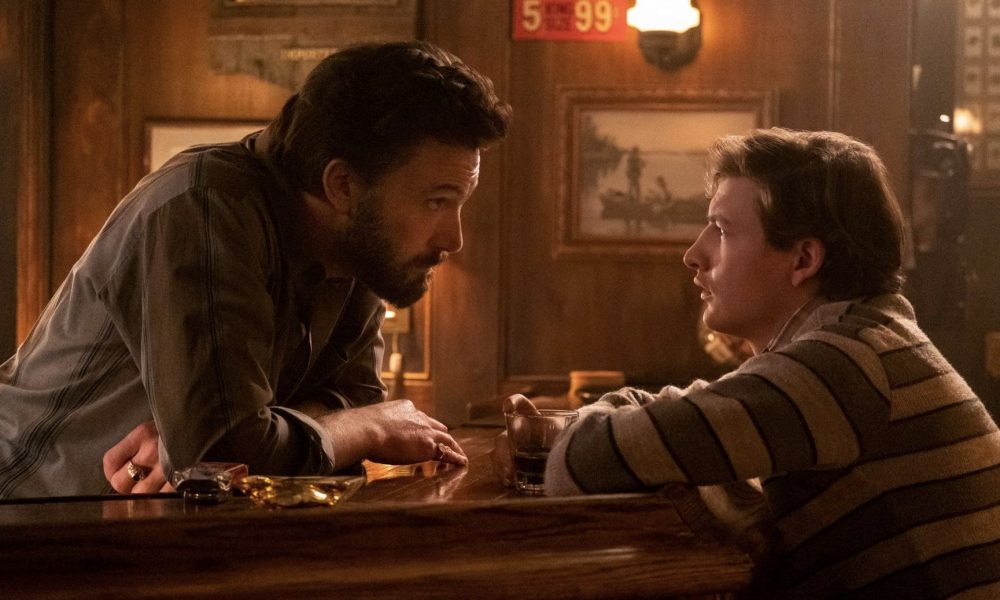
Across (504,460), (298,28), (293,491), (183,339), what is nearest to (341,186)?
(183,339)

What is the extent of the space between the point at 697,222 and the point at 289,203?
327 cm

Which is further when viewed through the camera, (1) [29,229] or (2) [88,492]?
(1) [29,229]

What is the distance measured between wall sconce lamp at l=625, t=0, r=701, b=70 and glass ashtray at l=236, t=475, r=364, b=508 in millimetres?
3748

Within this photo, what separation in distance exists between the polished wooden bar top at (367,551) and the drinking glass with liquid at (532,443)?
302 millimetres

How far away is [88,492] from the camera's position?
1.58 meters

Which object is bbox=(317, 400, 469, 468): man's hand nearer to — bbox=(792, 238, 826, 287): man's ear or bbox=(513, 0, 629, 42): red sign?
bbox=(792, 238, 826, 287): man's ear

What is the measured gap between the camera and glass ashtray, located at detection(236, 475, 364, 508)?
38.7 inches

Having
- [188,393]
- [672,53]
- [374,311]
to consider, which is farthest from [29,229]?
[188,393]

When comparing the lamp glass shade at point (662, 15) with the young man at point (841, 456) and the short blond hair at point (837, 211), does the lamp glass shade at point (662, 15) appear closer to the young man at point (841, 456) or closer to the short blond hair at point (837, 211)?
the short blond hair at point (837, 211)

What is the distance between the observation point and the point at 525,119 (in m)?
4.73

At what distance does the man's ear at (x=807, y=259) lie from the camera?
4.63ft

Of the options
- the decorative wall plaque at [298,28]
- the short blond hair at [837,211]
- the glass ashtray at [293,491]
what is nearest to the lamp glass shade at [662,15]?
the decorative wall plaque at [298,28]

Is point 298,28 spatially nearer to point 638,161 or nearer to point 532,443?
point 638,161

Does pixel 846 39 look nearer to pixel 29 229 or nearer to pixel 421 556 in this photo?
pixel 29 229
